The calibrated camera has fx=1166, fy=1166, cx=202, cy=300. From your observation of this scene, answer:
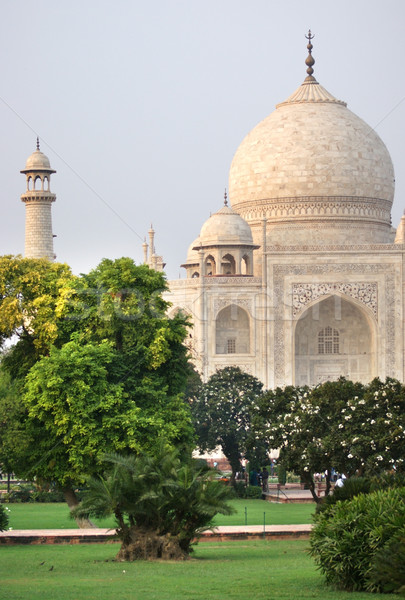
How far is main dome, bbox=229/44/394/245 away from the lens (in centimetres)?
3978

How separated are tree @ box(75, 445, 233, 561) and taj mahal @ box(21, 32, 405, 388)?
72.5ft

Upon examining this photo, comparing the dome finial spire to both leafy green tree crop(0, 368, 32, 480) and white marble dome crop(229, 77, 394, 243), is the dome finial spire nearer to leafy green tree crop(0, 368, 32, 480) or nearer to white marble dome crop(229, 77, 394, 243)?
white marble dome crop(229, 77, 394, 243)

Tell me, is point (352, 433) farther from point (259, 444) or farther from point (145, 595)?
point (145, 595)

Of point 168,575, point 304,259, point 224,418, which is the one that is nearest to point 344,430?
point 224,418

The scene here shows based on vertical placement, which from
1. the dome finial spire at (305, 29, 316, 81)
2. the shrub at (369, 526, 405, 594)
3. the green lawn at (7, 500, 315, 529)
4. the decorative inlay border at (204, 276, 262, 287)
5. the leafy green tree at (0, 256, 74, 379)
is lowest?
the green lawn at (7, 500, 315, 529)

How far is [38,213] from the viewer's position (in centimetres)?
4169

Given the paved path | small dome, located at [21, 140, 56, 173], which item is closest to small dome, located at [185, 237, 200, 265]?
small dome, located at [21, 140, 56, 173]

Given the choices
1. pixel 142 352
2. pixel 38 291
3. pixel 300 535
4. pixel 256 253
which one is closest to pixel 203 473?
pixel 300 535

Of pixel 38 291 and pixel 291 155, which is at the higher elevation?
pixel 291 155

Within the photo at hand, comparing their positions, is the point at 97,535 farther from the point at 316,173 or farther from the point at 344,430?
the point at 316,173

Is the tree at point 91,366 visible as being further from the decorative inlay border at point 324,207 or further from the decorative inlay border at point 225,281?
the decorative inlay border at point 324,207

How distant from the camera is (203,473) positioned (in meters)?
13.8

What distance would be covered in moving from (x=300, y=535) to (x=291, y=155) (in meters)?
25.9

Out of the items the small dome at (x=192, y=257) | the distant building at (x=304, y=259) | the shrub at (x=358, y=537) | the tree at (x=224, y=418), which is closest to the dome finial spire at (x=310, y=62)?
the distant building at (x=304, y=259)
